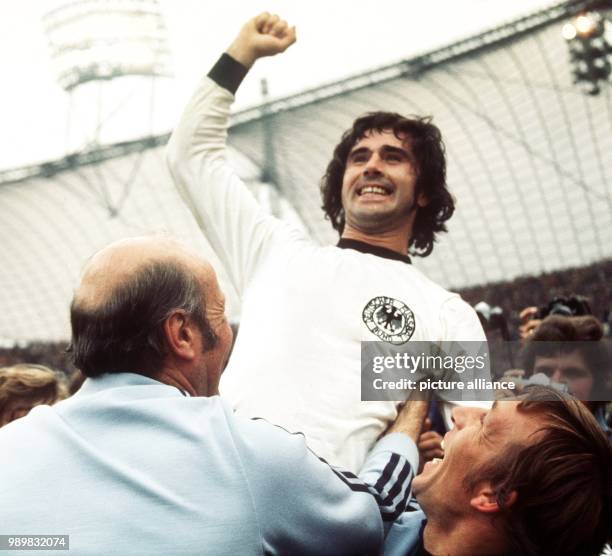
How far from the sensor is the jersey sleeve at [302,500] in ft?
4.95

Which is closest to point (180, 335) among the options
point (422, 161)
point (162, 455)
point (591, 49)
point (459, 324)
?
point (162, 455)

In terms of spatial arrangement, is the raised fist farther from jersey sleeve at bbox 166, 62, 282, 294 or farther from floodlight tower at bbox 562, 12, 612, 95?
floodlight tower at bbox 562, 12, 612, 95

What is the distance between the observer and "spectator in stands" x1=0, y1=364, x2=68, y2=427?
3.02 meters

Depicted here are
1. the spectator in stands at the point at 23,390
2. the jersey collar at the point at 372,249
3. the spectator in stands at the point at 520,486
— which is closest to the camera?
the spectator in stands at the point at 520,486

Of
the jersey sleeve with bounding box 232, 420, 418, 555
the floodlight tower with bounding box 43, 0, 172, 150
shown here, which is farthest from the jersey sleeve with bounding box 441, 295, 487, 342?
the floodlight tower with bounding box 43, 0, 172, 150

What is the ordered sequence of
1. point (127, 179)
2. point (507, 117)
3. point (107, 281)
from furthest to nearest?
point (127, 179), point (507, 117), point (107, 281)

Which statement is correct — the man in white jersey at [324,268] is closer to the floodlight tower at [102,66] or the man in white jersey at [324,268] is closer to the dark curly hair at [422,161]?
the dark curly hair at [422,161]

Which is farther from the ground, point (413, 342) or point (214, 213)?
point (214, 213)

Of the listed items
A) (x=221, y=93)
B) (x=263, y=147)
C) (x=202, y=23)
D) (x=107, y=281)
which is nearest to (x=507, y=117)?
(x=263, y=147)

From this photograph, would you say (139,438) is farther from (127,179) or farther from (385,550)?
(127,179)

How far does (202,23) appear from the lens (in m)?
5.18

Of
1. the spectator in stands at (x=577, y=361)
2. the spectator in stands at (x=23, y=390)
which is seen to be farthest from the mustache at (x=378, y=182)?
the spectator in stands at (x=23, y=390)

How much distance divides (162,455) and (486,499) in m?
0.65

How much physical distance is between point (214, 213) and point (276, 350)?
55 cm
